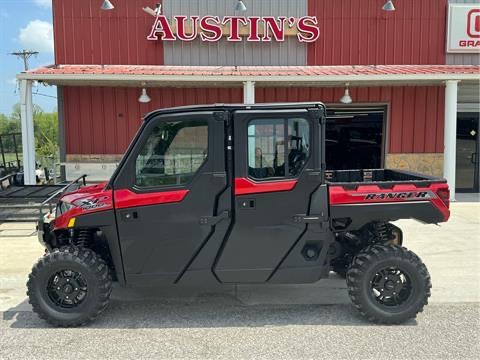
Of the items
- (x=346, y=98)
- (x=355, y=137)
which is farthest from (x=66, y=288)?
(x=355, y=137)

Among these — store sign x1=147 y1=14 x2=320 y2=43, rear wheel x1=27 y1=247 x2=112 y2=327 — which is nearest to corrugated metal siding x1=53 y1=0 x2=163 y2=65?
store sign x1=147 y1=14 x2=320 y2=43

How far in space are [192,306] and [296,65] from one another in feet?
29.8

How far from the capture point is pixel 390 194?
13.5 feet

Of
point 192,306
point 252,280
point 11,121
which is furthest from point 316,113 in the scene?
point 11,121

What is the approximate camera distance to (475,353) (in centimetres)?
348

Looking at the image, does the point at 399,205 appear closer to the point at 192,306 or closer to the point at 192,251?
the point at 192,251

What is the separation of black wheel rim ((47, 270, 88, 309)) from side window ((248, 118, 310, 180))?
197cm

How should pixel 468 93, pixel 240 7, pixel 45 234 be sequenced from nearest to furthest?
pixel 45 234
pixel 240 7
pixel 468 93

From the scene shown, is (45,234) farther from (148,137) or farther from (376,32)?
(376,32)

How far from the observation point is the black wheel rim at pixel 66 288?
405 cm

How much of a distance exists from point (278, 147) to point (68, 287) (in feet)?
7.97

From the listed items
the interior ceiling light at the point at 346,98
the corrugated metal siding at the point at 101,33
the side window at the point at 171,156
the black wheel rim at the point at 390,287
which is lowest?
the black wheel rim at the point at 390,287

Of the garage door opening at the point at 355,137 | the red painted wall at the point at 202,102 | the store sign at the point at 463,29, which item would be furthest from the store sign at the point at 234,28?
the store sign at the point at 463,29

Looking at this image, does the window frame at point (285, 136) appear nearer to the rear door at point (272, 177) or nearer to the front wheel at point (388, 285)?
the rear door at point (272, 177)
